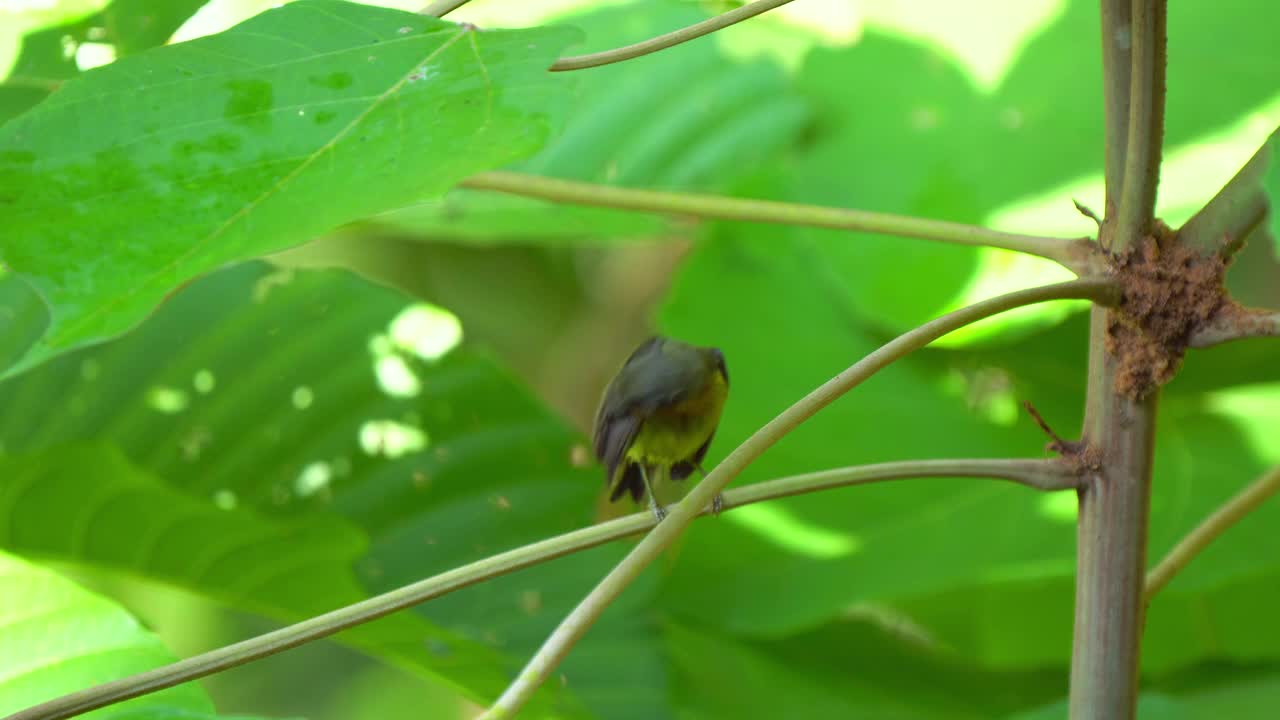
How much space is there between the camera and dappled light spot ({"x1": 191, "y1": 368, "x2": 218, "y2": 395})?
4.09ft

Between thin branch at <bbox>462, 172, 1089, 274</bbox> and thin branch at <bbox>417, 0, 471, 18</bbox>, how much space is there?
0.29 ft

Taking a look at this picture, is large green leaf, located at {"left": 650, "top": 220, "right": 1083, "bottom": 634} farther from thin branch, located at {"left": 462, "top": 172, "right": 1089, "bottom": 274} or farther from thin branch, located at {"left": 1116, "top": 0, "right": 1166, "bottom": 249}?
thin branch, located at {"left": 1116, "top": 0, "right": 1166, "bottom": 249}

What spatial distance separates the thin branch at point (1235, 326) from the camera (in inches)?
23.2

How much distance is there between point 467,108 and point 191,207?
0.44 ft

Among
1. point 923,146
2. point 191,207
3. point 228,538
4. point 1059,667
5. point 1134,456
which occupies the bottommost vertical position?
point 1059,667

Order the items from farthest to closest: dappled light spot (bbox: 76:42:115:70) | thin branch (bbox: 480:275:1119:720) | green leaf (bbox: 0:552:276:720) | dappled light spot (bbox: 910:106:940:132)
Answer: dappled light spot (bbox: 910:106:940:132) → dappled light spot (bbox: 76:42:115:70) → green leaf (bbox: 0:552:276:720) → thin branch (bbox: 480:275:1119:720)

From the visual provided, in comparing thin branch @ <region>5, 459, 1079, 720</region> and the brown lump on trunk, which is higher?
the brown lump on trunk

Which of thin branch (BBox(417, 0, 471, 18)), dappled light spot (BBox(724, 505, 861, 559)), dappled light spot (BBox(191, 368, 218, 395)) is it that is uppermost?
thin branch (BBox(417, 0, 471, 18))

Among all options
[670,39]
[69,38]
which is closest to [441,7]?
[670,39]

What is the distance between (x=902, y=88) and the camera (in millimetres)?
1534

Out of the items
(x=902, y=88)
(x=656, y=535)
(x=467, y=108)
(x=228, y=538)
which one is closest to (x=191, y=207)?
(x=467, y=108)

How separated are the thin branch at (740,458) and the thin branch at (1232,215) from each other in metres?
0.05

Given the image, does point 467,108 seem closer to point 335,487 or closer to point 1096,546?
point 1096,546

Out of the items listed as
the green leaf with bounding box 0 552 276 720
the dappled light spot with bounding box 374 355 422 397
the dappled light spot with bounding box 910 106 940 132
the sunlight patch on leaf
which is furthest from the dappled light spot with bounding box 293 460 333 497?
the sunlight patch on leaf
